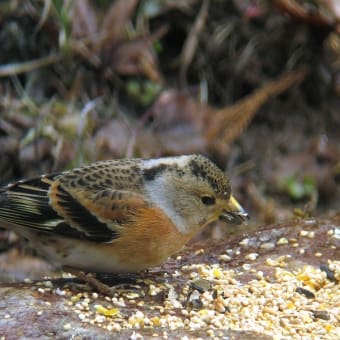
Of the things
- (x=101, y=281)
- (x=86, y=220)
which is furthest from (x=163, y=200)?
(x=101, y=281)

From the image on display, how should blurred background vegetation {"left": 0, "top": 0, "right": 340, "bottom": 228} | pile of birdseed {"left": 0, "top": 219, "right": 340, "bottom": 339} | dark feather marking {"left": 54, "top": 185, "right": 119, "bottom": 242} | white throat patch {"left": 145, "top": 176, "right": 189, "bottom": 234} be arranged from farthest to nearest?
blurred background vegetation {"left": 0, "top": 0, "right": 340, "bottom": 228}
white throat patch {"left": 145, "top": 176, "right": 189, "bottom": 234}
dark feather marking {"left": 54, "top": 185, "right": 119, "bottom": 242}
pile of birdseed {"left": 0, "top": 219, "right": 340, "bottom": 339}

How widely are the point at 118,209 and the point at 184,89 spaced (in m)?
3.76

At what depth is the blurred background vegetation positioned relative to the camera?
6770mm

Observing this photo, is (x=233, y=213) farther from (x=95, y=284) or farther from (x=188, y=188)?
(x=95, y=284)

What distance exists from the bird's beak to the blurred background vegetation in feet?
7.92

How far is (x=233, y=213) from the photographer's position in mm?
4207

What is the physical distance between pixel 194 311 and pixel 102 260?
47cm

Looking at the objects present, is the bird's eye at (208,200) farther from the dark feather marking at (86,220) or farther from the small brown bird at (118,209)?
the dark feather marking at (86,220)

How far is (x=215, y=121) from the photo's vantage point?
23.6 feet

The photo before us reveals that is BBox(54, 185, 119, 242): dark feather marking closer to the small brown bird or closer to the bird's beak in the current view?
the small brown bird

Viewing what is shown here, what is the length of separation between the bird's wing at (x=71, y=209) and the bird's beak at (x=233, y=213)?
44 cm

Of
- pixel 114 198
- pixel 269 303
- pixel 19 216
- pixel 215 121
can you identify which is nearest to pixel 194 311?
pixel 269 303

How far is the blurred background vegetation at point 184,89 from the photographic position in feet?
22.2

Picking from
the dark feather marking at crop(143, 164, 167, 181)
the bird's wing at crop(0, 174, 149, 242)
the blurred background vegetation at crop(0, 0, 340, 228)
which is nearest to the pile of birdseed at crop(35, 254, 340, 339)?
the bird's wing at crop(0, 174, 149, 242)
